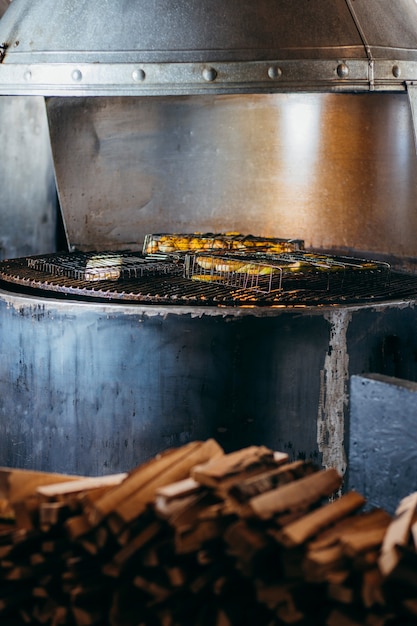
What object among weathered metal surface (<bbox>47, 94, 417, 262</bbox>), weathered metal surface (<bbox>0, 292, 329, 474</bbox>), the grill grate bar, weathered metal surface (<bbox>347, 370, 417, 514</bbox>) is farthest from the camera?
weathered metal surface (<bbox>47, 94, 417, 262</bbox>)

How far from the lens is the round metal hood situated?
527cm

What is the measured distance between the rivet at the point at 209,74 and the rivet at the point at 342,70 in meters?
0.66

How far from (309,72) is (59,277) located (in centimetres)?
178

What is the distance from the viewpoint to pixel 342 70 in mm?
5305

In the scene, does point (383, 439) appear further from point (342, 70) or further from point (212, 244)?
point (212, 244)

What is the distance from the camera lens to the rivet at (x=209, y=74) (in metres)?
5.27

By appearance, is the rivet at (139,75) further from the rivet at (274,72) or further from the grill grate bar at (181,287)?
the grill grate bar at (181,287)

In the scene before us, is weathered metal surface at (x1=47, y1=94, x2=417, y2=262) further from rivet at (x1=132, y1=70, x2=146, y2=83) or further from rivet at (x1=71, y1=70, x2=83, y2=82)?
rivet at (x1=132, y1=70, x2=146, y2=83)

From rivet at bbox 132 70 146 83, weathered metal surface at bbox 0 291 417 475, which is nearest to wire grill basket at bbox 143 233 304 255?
rivet at bbox 132 70 146 83

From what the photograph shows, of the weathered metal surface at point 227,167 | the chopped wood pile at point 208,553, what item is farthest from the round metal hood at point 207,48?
the chopped wood pile at point 208,553

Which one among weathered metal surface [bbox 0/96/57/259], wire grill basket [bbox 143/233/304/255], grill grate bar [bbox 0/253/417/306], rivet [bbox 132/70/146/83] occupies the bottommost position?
grill grate bar [bbox 0/253/417/306]

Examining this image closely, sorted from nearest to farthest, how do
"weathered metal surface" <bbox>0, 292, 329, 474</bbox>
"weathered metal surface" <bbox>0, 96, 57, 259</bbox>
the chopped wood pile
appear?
the chopped wood pile < "weathered metal surface" <bbox>0, 292, 329, 474</bbox> < "weathered metal surface" <bbox>0, 96, 57, 259</bbox>

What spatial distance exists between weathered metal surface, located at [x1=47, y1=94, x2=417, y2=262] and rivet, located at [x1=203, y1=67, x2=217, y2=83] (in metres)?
1.70

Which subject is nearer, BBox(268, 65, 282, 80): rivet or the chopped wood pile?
the chopped wood pile
